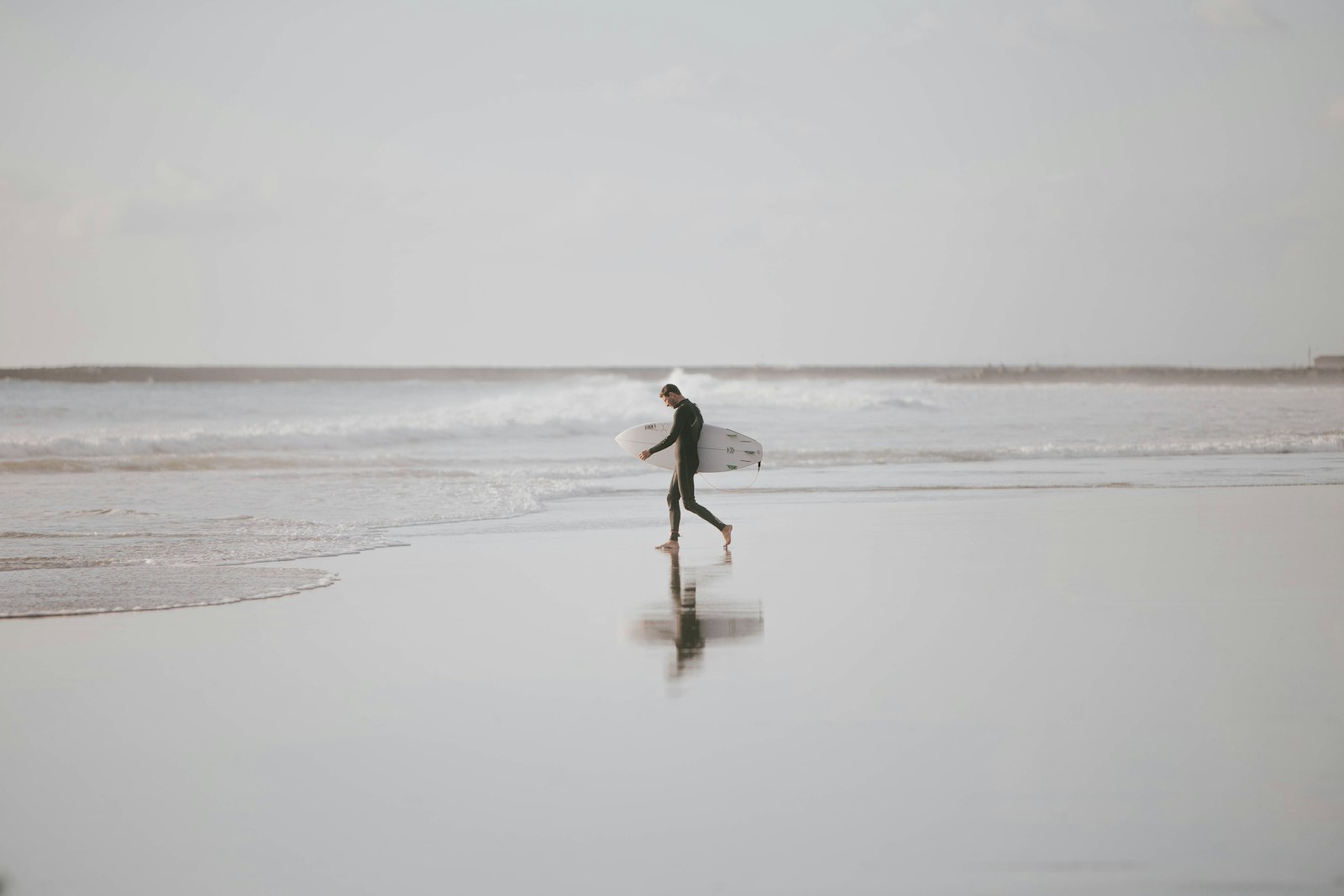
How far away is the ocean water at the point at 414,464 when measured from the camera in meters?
10.5

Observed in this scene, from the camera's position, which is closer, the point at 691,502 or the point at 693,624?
the point at 693,624

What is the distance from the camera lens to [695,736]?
479cm

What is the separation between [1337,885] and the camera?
11.0 feet

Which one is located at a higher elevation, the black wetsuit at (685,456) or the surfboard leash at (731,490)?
the surfboard leash at (731,490)

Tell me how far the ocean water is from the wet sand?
2.37 metres

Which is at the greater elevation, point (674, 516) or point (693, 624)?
point (674, 516)

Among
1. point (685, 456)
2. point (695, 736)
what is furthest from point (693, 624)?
point (685, 456)

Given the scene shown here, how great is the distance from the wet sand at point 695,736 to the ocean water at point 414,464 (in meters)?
2.37

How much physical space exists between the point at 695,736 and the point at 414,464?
17.5 m

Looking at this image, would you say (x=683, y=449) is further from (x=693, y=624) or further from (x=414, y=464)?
(x=414, y=464)

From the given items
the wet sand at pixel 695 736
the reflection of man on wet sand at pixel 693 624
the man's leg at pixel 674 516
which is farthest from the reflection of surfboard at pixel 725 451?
the reflection of man on wet sand at pixel 693 624

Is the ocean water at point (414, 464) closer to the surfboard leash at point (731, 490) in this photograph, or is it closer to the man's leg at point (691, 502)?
the surfboard leash at point (731, 490)

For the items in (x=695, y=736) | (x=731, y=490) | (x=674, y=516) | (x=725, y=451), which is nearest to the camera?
(x=695, y=736)

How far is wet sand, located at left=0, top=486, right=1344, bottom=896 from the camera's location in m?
3.60
